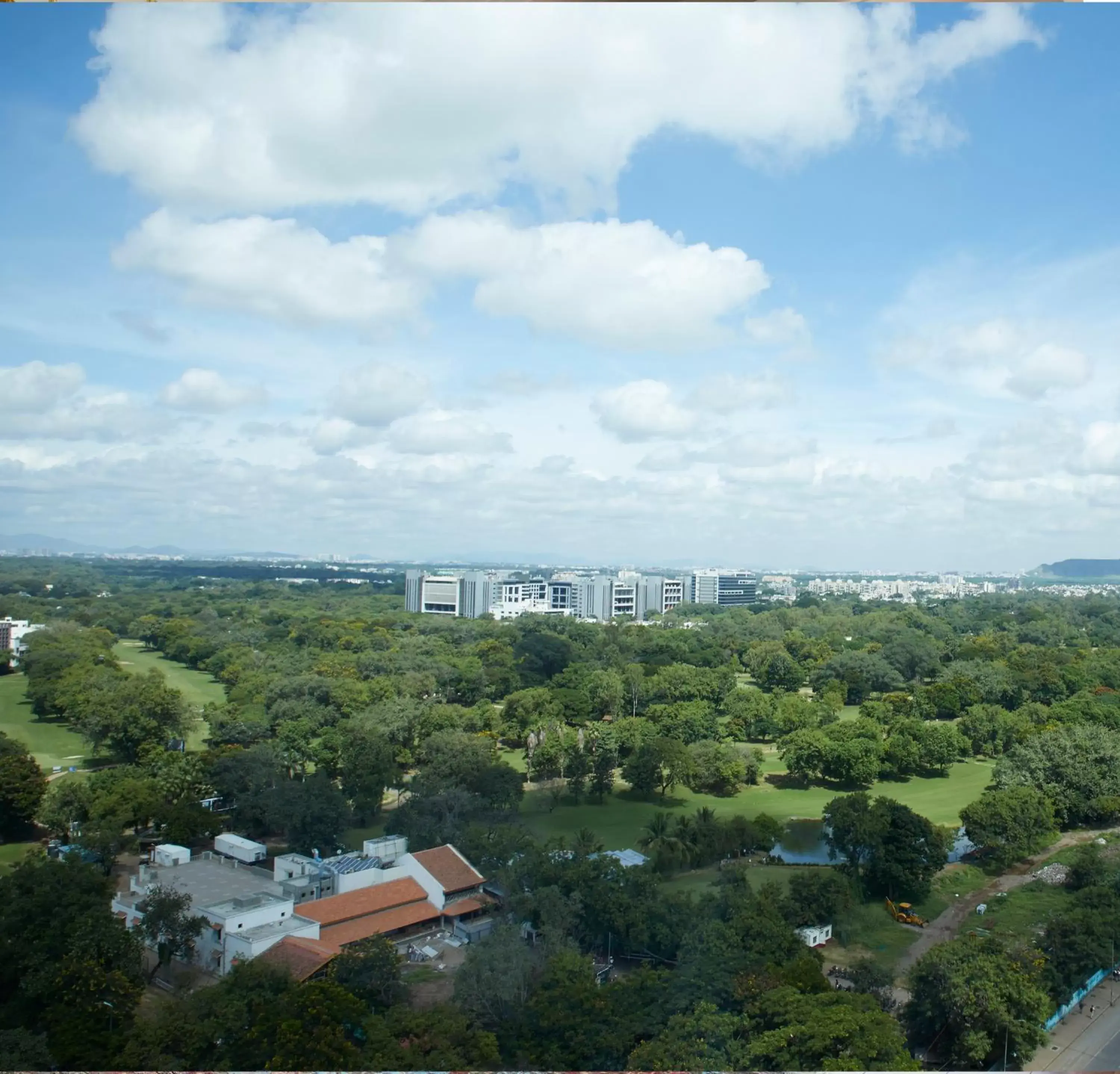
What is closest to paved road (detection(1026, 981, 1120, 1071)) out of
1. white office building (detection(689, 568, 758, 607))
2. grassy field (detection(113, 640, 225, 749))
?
grassy field (detection(113, 640, 225, 749))

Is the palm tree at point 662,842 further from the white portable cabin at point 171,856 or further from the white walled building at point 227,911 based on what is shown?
the white portable cabin at point 171,856

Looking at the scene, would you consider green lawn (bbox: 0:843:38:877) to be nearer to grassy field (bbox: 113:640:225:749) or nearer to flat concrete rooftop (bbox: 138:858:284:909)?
flat concrete rooftop (bbox: 138:858:284:909)

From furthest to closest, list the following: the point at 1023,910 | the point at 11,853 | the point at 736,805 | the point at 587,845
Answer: the point at 736,805 → the point at 11,853 → the point at 587,845 → the point at 1023,910

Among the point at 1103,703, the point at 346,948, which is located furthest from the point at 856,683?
the point at 346,948

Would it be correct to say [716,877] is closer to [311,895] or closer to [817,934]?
[817,934]

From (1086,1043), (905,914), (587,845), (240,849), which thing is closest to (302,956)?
(240,849)

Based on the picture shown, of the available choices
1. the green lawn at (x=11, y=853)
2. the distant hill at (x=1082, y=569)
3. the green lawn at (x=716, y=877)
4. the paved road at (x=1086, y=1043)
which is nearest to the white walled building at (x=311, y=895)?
the green lawn at (x=11, y=853)
